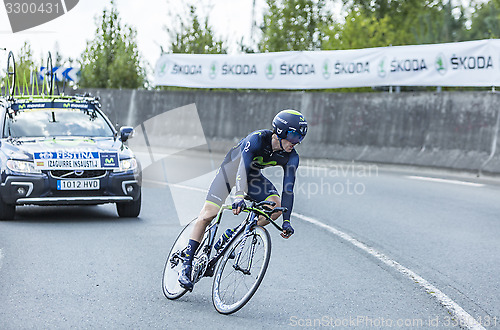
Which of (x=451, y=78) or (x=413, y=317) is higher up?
(x=451, y=78)

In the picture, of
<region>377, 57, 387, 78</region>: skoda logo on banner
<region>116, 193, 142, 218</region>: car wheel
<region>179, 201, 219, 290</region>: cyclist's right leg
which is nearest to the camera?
<region>179, 201, 219, 290</region>: cyclist's right leg

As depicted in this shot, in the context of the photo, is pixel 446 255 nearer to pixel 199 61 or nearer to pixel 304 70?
pixel 304 70

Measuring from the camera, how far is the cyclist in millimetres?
5812

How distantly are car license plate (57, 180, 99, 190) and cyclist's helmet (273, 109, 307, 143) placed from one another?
532 centimetres

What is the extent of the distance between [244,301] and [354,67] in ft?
51.3

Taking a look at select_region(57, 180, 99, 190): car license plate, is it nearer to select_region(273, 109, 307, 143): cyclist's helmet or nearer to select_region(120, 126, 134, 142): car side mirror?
select_region(120, 126, 134, 142): car side mirror

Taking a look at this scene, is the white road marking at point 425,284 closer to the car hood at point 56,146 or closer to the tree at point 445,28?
the car hood at point 56,146

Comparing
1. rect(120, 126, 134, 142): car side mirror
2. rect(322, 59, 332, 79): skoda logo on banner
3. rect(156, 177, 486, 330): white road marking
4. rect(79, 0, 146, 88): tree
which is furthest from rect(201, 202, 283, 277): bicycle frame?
rect(79, 0, 146, 88): tree

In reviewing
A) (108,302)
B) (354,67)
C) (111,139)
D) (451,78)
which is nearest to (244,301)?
(108,302)

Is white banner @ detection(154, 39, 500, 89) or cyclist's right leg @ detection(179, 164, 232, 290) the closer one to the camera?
cyclist's right leg @ detection(179, 164, 232, 290)

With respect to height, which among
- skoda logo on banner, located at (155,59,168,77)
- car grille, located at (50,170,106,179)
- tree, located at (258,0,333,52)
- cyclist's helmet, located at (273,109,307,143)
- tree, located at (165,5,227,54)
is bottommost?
car grille, located at (50,170,106,179)

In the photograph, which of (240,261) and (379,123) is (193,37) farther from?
(240,261)

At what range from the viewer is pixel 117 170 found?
35.7 feet

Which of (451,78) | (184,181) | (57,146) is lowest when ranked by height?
(184,181)
